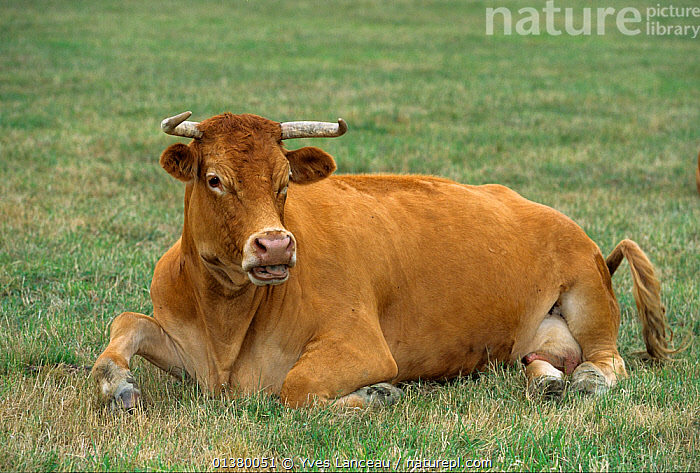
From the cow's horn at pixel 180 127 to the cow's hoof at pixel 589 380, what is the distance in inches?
116

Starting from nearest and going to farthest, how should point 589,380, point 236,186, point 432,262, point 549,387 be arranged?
point 236,186, point 549,387, point 589,380, point 432,262

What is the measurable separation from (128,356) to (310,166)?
5.16 feet

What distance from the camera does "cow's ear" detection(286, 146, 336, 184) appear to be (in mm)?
4984

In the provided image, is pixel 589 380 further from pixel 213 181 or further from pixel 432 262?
pixel 213 181

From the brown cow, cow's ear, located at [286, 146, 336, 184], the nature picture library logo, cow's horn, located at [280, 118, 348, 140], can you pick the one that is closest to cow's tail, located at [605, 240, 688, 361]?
the brown cow

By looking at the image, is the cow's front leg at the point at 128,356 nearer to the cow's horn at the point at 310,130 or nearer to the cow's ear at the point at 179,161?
the cow's ear at the point at 179,161

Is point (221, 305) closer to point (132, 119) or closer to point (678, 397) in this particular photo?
point (678, 397)

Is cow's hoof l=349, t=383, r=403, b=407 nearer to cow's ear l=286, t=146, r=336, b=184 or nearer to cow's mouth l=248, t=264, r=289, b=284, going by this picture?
cow's mouth l=248, t=264, r=289, b=284

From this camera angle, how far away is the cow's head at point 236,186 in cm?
427

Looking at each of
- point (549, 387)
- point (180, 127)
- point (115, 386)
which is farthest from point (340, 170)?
point (115, 386)

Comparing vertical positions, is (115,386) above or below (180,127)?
below

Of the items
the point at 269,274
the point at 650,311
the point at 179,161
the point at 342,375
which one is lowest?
the point at 650,311

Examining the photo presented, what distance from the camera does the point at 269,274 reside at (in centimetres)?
424

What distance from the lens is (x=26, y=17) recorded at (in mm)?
32031
